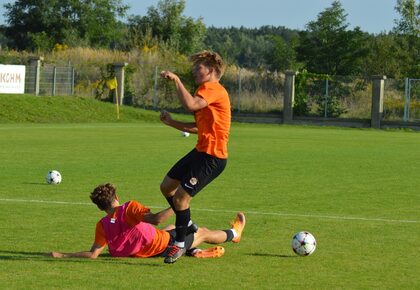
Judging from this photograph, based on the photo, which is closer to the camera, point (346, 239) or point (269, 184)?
point (346, 239)

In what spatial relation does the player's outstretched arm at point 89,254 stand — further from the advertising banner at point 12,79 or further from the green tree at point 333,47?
the green tree at point 333,47

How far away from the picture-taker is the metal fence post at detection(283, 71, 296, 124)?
5184 centimetres

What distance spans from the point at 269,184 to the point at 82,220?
19.8ft

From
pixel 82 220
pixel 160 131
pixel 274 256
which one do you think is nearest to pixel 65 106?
pixel 160 131

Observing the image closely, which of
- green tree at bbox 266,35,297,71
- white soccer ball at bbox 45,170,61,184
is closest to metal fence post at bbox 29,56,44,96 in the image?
white soccer ball at bbox 45,170,61,184

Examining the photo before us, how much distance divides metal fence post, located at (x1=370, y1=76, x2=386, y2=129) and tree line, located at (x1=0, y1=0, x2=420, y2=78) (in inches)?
703

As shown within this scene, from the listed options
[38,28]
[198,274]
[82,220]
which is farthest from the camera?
[38,28]

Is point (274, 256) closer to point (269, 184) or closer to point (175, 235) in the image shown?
point (175, 235)

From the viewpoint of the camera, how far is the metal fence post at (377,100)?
50.2 metres

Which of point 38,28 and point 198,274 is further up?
point 38,28

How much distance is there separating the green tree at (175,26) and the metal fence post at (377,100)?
38.7 metres

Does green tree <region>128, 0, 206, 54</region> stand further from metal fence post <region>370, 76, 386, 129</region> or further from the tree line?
metal fence post <region>370, 76, 386, 129</region>

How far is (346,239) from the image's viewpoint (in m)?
12.0

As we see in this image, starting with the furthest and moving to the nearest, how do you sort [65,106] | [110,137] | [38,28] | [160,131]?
[38,28]
[65,106]
[160,131]
[110,137]
